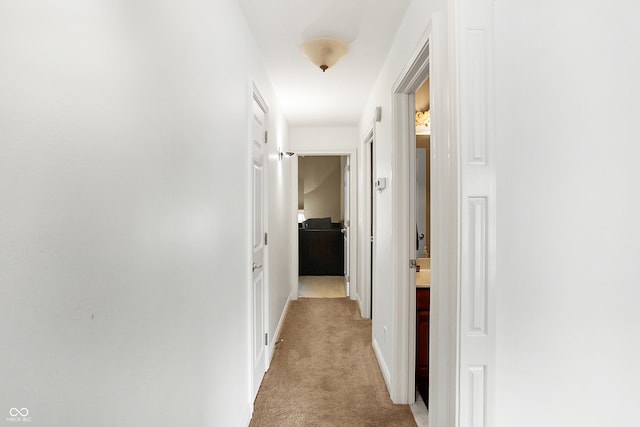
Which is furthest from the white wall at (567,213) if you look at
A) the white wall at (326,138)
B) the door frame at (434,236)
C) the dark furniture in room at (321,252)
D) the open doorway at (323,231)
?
the dark furniture in room at (321,252)

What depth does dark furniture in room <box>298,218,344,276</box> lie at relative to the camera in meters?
6.39

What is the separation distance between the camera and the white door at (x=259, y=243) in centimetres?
243

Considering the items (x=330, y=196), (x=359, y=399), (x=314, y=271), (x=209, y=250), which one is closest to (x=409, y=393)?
(x=359, y=399)

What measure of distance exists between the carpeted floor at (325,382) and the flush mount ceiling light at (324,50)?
2362mm

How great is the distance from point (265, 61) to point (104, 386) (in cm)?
249

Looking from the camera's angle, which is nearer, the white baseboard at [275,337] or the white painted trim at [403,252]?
the white painted trim at [403,252]

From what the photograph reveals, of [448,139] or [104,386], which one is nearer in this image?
[104,386]

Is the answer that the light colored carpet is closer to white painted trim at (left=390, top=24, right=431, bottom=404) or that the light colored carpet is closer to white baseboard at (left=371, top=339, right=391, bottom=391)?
white baseboard at (left=371, top=339, right=391, bottom=391)

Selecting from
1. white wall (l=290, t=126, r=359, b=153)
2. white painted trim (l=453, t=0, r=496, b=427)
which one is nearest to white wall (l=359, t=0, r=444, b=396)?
white painted trim (l=453, t=0, r=496, b=427)

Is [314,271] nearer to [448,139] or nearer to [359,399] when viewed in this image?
[359,399]

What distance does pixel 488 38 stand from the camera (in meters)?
1.19

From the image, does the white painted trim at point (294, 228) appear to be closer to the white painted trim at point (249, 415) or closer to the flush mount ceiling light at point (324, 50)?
the flush mount ceiling light at point (324, 50)

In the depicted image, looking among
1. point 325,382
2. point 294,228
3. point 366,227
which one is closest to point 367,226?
point 366,227

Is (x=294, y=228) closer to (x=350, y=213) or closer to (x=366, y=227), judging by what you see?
(x=350, y=213)
